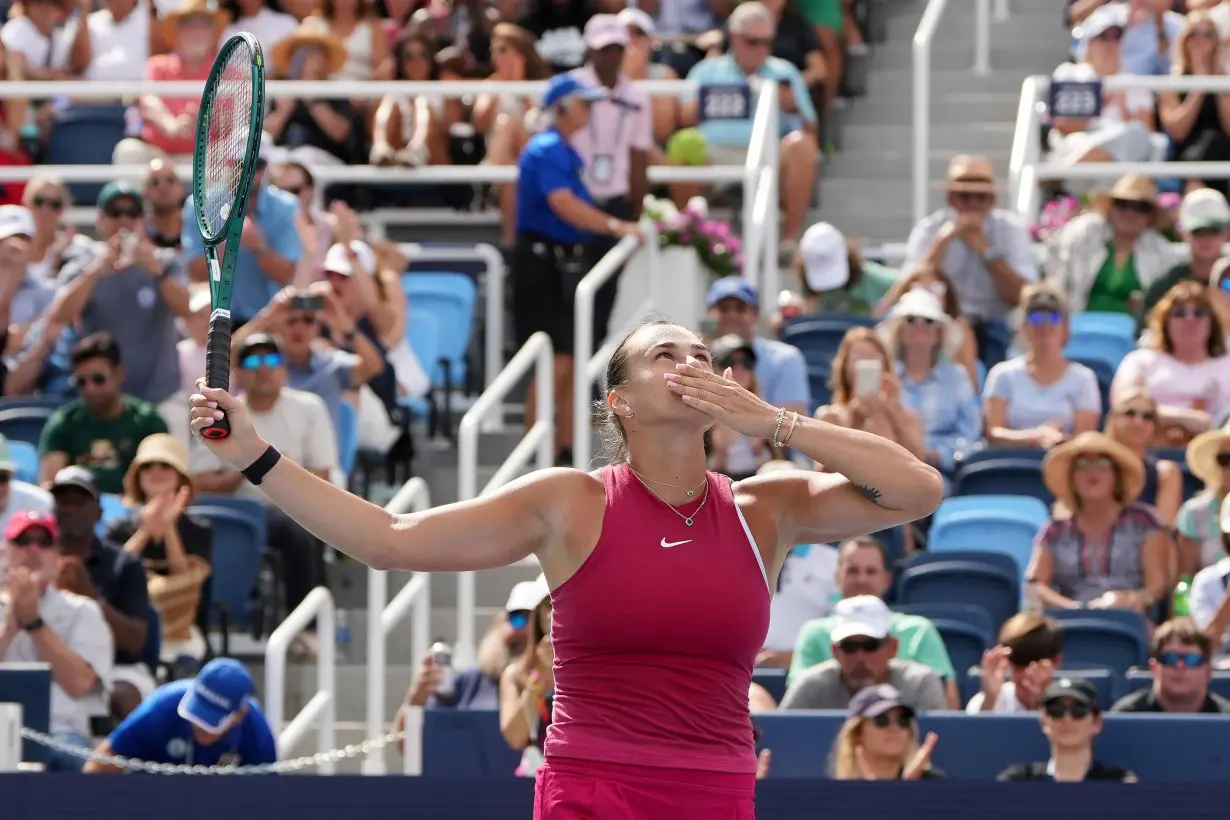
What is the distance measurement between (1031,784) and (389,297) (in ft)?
17.8

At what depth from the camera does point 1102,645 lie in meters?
8.59

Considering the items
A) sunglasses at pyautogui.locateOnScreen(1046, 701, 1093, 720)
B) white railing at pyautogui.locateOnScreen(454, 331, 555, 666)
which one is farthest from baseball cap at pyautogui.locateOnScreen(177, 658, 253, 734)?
sunglasses at pyautogui.locateOnScreen(1046, 701, 1093, 720)

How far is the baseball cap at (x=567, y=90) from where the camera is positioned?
36.5 feet

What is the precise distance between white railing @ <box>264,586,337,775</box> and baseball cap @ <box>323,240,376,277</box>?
5.99 feet

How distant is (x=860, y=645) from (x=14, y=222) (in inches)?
191

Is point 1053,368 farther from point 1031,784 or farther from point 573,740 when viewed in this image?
point 573,740

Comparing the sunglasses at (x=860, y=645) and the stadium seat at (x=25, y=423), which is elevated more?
the stadium seat at (x=25, y=423)

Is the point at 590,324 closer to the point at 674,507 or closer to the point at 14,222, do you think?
the point at 14,222

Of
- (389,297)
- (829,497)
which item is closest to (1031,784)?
(829,497)

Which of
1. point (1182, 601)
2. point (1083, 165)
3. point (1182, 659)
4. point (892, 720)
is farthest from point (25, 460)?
point (1083, 165)

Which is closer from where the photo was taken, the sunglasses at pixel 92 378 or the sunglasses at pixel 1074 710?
the sunglasses at pixel 1074 710

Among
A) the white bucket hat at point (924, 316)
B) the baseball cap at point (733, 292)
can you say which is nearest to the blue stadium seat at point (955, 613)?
the white bucket hat at point (924, 316)

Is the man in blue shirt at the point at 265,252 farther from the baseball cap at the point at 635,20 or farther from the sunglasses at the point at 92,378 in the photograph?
the baseball cap at the point at 635,20

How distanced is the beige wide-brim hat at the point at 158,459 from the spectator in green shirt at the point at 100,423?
0.35 meters
